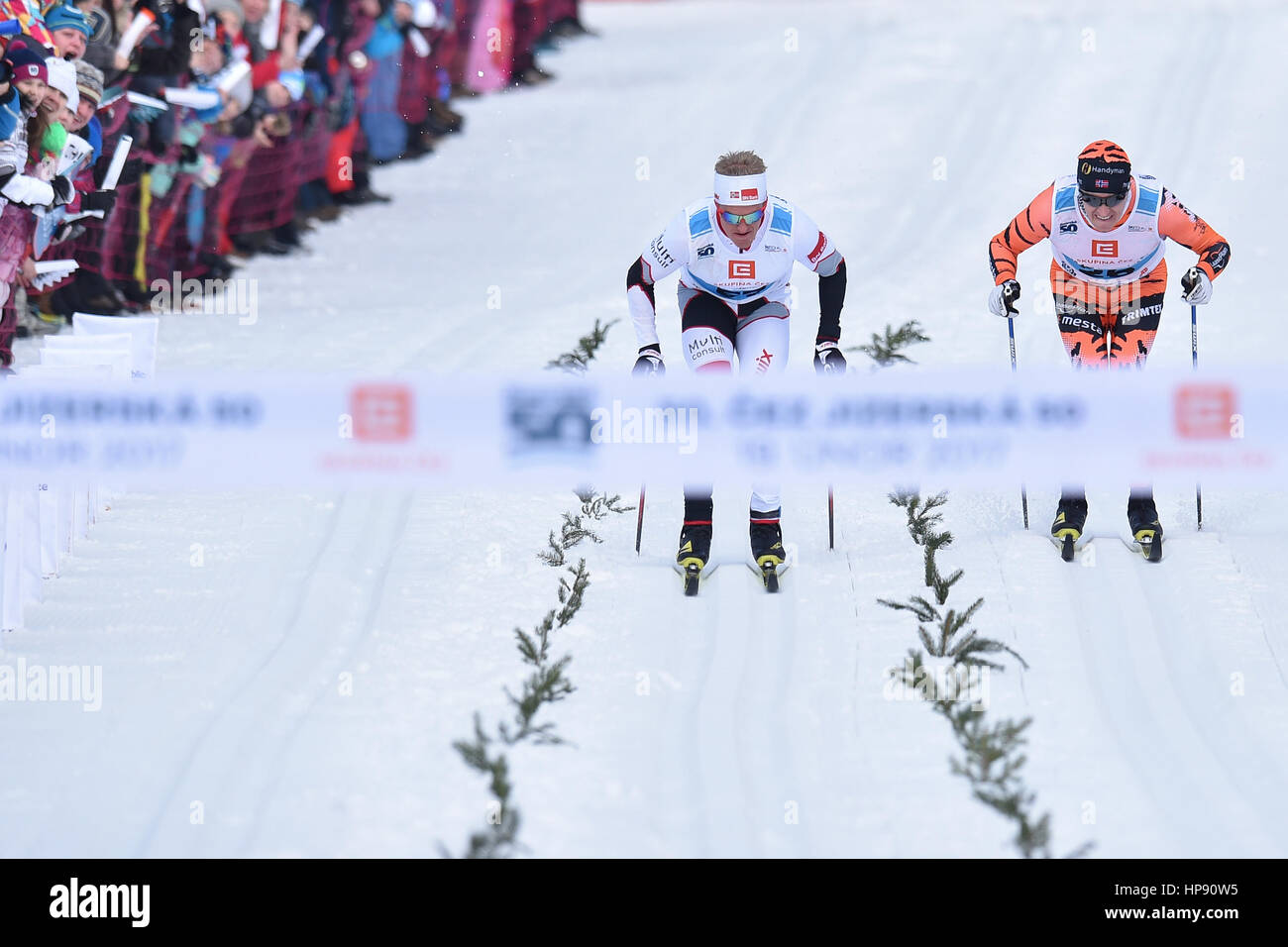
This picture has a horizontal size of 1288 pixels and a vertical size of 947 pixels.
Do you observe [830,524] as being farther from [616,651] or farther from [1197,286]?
[1197,286]

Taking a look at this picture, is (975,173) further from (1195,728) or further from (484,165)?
(1195,728)

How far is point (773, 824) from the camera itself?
19.6ft

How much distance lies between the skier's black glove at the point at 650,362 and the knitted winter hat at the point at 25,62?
3457mm

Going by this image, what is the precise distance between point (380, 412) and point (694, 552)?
5.75 ft

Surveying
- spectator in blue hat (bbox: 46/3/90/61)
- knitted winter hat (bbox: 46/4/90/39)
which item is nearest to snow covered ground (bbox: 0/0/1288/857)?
spectator in blue hat (bbox: 46/3/90/61)

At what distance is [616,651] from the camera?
7.26 meters

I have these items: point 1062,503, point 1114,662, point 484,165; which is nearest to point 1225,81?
point 484,165

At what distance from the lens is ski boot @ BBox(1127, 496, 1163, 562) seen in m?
8.05

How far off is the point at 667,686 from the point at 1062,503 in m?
2.33

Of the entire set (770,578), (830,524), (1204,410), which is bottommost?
(770,578)

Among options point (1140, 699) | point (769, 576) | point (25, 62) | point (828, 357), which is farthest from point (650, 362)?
point (25, 62)

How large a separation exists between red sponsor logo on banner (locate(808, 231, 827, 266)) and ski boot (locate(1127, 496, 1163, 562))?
1.80m

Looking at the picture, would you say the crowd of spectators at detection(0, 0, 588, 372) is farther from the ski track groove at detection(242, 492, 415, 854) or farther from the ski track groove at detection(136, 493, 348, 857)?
the ski track groove at detection(242, 492, 415, 854)

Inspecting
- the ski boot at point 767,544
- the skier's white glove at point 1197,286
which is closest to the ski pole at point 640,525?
the ski boot at point 767,544
